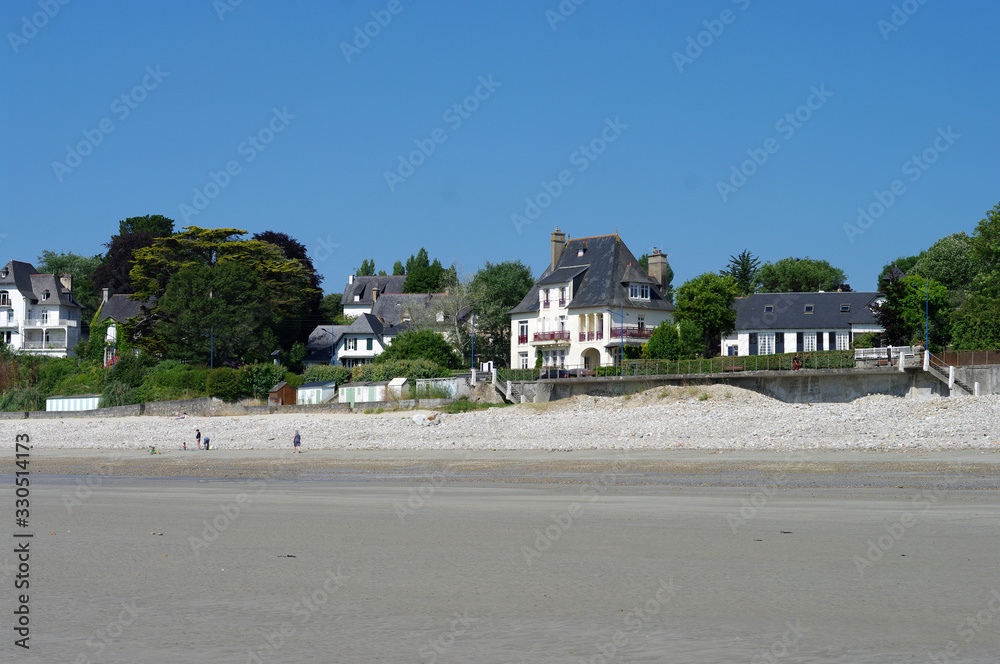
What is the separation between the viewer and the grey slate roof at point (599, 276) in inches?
2372

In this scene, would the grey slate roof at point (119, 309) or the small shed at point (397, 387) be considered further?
Result: the grey slate roof at point (119, 309)

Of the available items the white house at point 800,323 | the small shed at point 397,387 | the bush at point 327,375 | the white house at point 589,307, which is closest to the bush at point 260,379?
the bush at point 327,375

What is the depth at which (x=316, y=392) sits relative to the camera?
5503cm

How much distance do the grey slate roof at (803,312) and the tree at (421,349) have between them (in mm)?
20300

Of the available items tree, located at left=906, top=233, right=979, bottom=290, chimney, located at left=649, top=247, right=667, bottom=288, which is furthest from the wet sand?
tree, located at left=906, top=233, right=979, bottom=290

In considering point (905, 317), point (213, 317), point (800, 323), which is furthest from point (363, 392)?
point (905, 317)

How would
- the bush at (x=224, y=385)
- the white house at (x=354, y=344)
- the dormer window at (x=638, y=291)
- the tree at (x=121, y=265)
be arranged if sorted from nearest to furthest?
the bush at (x=224, y=385), the dormer window at (x=638, y=291), the white house at (x=354, y=344), the tree at (x=121, y=265)

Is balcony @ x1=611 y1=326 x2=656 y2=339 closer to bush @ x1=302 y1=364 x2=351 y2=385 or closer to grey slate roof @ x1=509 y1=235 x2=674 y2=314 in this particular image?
grey slate roof @ x1=509 y1=235 x2=674 y2=314

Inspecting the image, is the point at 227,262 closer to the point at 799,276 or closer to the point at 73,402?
the point at 73,402

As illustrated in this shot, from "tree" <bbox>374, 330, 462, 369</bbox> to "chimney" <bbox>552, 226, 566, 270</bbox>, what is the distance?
1281 centimetres

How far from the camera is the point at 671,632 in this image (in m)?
8.31

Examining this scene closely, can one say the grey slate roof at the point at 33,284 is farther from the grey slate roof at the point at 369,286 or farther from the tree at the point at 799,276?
the tree at the point at 799,276

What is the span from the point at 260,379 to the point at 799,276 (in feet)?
189

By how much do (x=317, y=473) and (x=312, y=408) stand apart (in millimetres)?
23734
